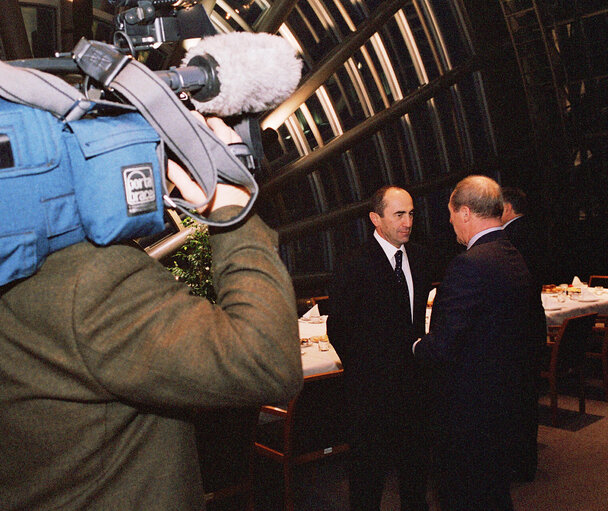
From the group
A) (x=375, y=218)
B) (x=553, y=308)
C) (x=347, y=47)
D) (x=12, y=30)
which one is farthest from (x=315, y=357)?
(x=347, y=47)

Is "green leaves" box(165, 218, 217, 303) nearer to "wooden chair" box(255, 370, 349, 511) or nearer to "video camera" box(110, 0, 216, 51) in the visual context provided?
"wooden chair" box(255, 370, 349, 511)

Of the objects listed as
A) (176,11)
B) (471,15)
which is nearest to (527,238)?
(176,11)

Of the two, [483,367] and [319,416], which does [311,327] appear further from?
[483,367]

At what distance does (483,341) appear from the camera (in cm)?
275

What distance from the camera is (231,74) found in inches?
33.9

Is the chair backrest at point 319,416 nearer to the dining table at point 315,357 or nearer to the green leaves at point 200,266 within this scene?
the dining table at point 315,357

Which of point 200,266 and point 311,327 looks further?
point 311,327

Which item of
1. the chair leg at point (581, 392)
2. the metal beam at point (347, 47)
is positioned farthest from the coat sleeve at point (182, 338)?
the metal beam at point (347, 47)

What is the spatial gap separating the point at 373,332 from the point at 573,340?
2984 millimetres

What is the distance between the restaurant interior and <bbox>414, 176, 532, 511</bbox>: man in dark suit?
2672mm

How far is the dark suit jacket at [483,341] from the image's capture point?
2727 mm

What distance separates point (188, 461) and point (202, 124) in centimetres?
62

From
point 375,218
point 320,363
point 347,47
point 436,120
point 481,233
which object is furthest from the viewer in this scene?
point 436,120

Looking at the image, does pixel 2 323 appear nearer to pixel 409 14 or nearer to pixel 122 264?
pixel 122 264
